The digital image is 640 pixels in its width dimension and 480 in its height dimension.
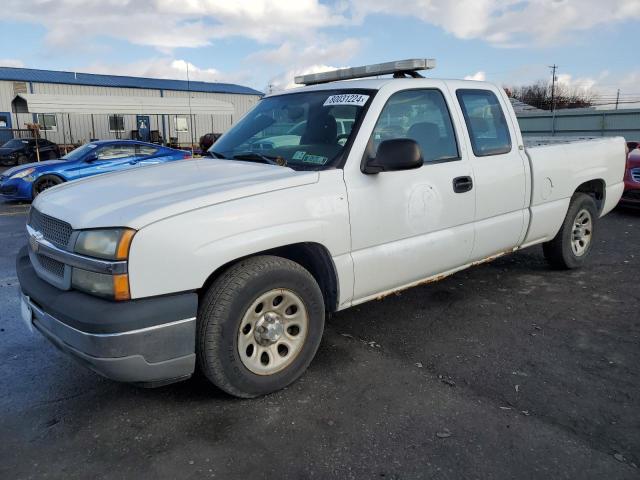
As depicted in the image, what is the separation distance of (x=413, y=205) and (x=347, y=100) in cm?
89

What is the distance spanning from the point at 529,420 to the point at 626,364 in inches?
44.8

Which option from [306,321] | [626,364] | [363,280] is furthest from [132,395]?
[626,364]

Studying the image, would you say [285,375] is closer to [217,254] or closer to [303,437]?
[303,437]

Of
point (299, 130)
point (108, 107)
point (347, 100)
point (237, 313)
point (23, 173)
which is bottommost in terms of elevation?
point (237, 313)

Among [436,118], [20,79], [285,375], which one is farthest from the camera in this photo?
[20,79]

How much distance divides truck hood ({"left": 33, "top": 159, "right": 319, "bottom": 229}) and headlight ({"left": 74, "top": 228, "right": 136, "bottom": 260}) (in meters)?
0.04

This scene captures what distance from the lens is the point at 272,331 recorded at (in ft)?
10.3

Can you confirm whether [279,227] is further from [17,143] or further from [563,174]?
[17,143]

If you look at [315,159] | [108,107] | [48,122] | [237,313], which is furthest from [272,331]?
[48,122]

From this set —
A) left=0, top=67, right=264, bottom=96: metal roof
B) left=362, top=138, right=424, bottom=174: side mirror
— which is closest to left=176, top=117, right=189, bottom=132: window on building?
left=0, top=67, right=264, bottom=96: metal roof

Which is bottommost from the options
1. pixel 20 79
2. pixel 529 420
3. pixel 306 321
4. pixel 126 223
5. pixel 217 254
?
pixel 529 420

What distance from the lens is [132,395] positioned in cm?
327

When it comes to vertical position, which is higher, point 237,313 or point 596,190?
point 596,190

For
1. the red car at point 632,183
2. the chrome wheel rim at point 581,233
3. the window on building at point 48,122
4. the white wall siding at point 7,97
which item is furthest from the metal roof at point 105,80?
the chrome wheel rim at point 581,233
